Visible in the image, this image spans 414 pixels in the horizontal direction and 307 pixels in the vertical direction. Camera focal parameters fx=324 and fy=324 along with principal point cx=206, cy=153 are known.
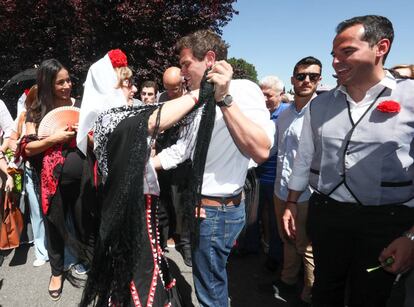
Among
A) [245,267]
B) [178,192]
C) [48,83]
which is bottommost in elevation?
[245,267]

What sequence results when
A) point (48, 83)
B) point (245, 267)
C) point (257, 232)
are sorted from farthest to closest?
point (257, 232), point (245, 267), point (48, 83)

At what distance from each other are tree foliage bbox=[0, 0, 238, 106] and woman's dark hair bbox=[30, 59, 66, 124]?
4830mm

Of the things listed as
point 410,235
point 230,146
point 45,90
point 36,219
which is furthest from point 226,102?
point 36,219

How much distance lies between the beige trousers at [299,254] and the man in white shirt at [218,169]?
2.87ft

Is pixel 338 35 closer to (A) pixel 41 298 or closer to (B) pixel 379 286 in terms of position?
(B) pixel 379 286

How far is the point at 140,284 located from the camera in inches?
69.6

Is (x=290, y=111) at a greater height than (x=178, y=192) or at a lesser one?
greater

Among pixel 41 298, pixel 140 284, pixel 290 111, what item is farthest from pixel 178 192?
pixel 41 298

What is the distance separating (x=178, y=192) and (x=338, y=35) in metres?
1.33

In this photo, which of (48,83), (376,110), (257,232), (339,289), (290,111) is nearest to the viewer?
(376,110)

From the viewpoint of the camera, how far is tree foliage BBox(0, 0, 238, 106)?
7.73m

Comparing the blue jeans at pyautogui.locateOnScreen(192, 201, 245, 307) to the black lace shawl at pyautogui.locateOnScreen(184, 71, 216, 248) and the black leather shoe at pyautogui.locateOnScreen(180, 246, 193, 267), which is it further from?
the black leather shoe at pyautogui.locateOnScreen(180, 246, 193, 267)

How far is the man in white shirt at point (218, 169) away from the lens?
1.75 meters

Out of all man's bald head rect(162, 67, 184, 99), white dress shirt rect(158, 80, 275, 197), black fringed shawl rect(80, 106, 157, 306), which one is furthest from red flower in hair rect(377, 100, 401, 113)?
man's bald head rect(162, 67, 184, 99)
